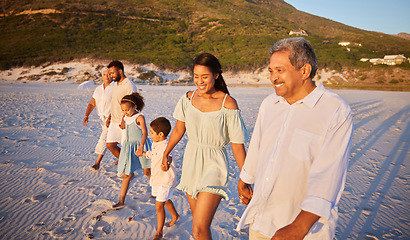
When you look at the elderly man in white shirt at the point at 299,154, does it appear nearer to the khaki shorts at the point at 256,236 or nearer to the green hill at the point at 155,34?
the khaki shorts at the point at 256,236

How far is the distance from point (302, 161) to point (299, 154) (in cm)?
5

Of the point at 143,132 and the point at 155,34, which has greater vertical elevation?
the point at 155,34

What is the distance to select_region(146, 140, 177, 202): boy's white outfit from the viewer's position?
304 cm

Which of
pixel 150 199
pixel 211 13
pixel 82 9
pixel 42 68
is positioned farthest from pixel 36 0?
pixel 150 199

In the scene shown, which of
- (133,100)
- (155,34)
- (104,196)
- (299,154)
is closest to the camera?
(299,154)

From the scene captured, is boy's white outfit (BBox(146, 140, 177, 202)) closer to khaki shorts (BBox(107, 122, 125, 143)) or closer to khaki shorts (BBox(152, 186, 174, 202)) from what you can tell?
khaki shorts (BBox(152, 186, 174, 202))

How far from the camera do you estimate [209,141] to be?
8.18 ft

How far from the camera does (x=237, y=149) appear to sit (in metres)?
2.45

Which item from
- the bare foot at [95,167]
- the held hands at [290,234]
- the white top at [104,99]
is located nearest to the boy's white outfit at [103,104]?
the white top at [104,99]

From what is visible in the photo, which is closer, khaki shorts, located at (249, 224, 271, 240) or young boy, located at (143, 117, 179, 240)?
khaki shorts, located at (249, 224, 271, 240)

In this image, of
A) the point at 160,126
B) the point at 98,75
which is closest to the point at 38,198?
the point at 160,126

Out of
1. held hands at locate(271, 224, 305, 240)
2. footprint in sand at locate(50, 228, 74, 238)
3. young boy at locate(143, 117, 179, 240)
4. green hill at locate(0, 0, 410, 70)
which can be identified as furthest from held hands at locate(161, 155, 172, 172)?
green hill at locate(0, 0, 410, 70)

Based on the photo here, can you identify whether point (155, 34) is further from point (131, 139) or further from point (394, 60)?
point (131, 139)

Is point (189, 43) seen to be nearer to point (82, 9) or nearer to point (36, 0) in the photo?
point (82, 9)
